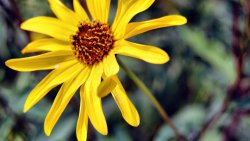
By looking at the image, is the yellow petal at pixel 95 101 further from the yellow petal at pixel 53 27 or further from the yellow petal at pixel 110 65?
the yellow petal at pixel 53 27

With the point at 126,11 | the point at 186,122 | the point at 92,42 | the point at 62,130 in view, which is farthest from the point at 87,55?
the point at 186,122

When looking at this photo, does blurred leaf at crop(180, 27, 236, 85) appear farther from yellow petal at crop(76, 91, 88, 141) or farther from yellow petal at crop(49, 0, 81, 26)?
yellow petal at crop(76, 91, 88, 141)

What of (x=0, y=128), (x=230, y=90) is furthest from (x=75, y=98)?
(x=230, y=90)

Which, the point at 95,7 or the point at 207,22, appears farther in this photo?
the point at 207,22

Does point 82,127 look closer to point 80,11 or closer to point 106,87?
point 106,87

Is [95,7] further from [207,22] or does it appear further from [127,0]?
[207,22]

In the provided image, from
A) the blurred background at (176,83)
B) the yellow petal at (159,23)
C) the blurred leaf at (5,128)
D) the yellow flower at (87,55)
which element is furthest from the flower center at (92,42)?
the blurred leaf at (5,128)
